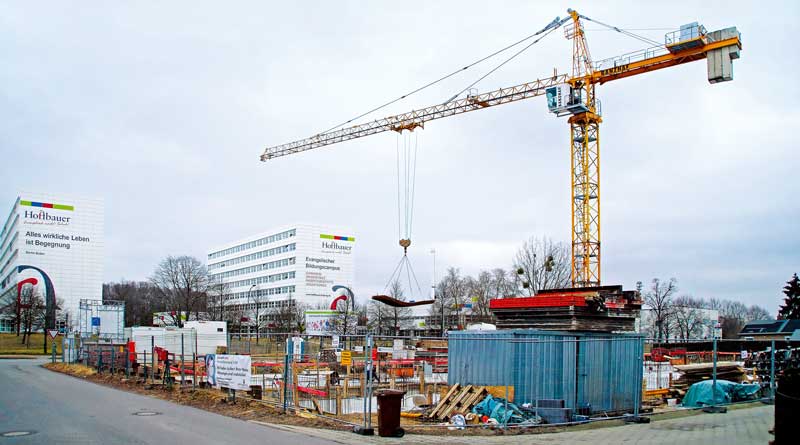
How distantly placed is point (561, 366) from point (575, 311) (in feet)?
13.2

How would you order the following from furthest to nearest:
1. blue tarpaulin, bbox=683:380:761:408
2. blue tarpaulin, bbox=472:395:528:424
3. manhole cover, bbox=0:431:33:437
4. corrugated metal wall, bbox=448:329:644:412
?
1. blue tarpaulin, bbox=683:380:761:408
2. corrugated metal wall, bbox=448:329:644:412
3. blue tarpaulin, bbox=472:395:528:424
4. manhole cover, bbox=0:431:33:437

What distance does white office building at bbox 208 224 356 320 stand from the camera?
118 m

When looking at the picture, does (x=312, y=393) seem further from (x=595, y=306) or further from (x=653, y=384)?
(x=653, y=384)

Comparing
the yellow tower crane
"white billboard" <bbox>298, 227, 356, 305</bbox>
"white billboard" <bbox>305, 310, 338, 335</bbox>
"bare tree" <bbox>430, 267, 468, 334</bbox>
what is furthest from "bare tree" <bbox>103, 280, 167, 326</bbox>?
the yellow tower crane

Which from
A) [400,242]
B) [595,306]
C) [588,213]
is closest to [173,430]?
[595,306]

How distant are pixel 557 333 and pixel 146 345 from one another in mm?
40682

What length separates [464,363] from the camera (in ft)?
64.5

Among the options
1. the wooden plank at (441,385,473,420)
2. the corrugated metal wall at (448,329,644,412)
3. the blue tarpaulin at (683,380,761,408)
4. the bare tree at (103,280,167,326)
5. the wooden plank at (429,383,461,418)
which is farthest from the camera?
the bare tree at (103,280,167,326)

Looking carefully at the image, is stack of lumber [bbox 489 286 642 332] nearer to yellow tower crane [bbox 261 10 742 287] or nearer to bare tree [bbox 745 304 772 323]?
yellow tower crane [bbox 261 10 742 287]

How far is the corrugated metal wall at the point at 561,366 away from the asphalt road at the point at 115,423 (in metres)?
6.70

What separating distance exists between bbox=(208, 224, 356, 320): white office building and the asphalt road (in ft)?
306

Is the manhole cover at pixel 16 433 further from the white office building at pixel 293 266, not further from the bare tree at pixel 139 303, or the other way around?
the white office building at pixel 293 266

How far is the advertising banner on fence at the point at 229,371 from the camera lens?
19969mm

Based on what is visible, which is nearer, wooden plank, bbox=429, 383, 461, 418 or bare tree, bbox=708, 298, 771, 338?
wooden plank, bbox=429, 383, 461, 418
